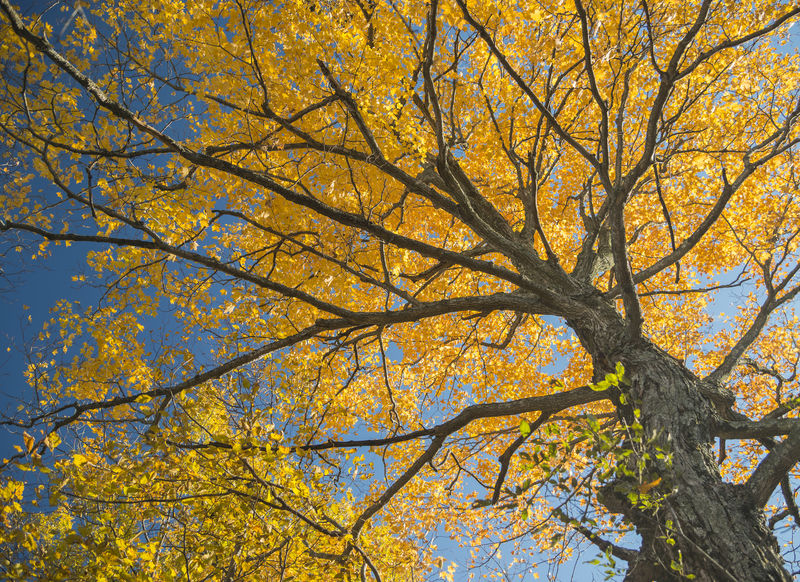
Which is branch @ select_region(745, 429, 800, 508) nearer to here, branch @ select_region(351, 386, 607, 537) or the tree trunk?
the tree trunk

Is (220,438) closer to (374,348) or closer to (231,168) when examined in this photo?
(231,168)

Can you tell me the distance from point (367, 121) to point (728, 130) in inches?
200

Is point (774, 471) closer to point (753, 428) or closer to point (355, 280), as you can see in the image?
point (753, 428)

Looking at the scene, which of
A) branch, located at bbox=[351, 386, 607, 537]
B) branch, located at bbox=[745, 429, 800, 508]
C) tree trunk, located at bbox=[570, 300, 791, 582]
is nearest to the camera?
tree trunk, located at bbox=[570, 300, 791, 582]

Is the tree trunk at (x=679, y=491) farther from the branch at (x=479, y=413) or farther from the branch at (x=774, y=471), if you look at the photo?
the branch at (x=479, y=413)

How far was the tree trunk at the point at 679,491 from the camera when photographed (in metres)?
2.51

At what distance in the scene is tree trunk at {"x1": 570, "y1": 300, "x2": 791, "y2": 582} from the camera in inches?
99.0

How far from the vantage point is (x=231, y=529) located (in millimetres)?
3104

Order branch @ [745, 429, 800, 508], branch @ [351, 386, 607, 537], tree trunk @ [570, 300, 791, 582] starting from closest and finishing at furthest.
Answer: tree trunk @ [570, 300, 791, 582] < branch @ [745, 429, 800, 508] < branch @ [351, 386, 607, 537]

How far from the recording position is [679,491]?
2867 mm

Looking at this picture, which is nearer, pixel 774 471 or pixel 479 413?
pixel 774 471

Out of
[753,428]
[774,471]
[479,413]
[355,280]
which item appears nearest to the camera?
[774,471]

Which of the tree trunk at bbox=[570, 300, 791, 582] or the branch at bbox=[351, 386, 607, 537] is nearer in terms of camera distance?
the tree trunk at bbox=[570, 300, 791, 582]

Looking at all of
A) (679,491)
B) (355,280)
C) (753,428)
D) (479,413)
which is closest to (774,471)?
(753,428)
